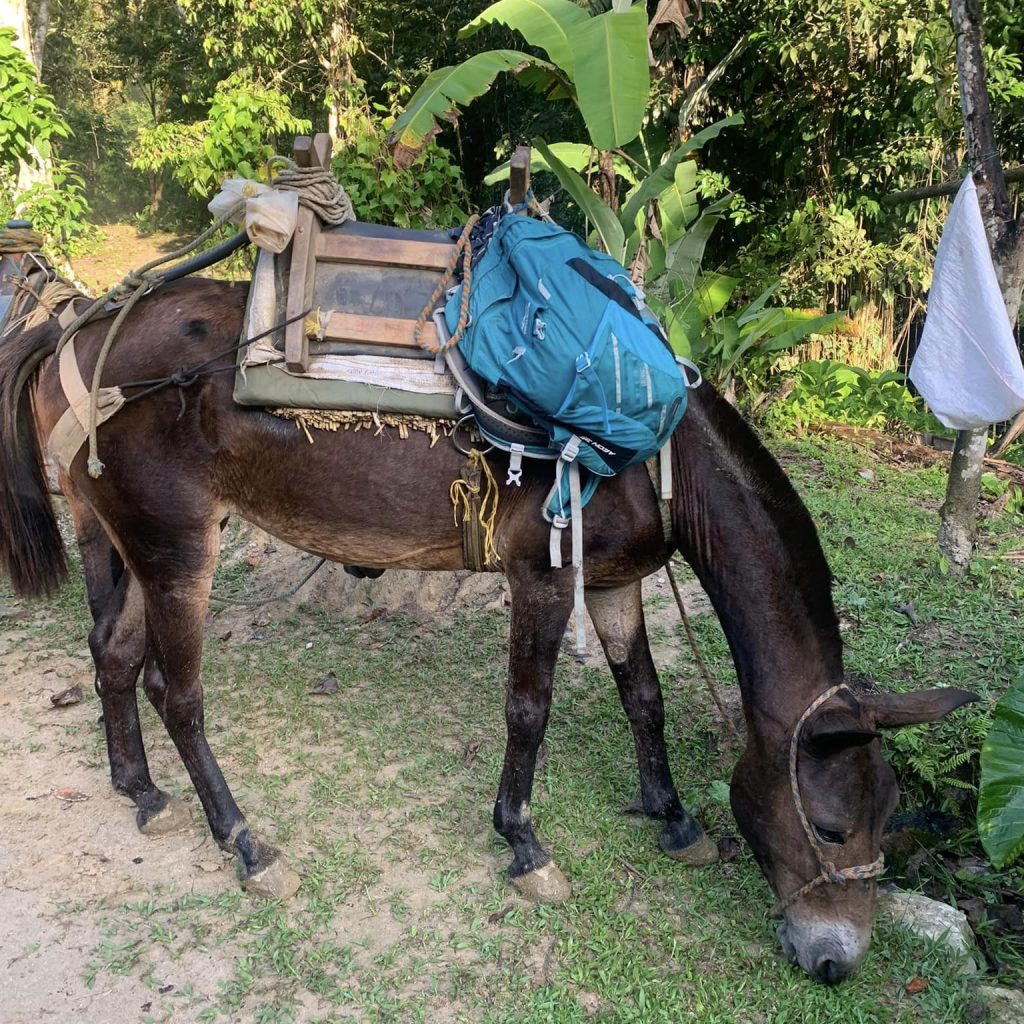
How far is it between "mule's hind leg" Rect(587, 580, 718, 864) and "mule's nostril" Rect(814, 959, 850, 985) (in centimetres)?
69

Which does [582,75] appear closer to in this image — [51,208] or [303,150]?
[303,150]

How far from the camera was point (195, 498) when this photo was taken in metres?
2.81

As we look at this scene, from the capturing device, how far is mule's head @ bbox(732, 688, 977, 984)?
233 centimetres

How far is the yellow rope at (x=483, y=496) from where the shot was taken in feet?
8.88

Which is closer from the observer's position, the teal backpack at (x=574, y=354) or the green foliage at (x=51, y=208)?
the teal backpack at (x=574, y=354)

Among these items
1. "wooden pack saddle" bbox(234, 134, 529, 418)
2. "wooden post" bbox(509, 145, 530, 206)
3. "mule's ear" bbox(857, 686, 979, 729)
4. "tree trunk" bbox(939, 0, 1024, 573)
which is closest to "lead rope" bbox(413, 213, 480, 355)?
"wooden pack saddle" bbox(234, 134, 529, 418)

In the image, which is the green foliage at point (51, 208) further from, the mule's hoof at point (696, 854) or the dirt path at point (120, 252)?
the mule's hoof at point (696, 854)

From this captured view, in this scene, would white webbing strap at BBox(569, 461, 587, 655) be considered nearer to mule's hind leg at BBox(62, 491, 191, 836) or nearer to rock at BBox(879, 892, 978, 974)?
rock at BBox(879, 892, 978, 974)

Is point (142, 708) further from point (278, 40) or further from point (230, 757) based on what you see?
point (278, 40)

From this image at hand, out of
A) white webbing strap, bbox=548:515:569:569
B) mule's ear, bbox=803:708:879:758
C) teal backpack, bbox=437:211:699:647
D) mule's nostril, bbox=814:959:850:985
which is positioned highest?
teal backpack, bbox=437:211:699:647

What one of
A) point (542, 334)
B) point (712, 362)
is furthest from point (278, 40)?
point (542, 334)

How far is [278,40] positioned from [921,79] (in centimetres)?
706

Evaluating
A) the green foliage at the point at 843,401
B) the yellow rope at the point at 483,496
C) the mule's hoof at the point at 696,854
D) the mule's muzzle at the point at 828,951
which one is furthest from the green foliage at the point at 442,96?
the green foliage at the point at 843,401

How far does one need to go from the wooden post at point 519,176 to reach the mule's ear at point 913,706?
6.12ft
